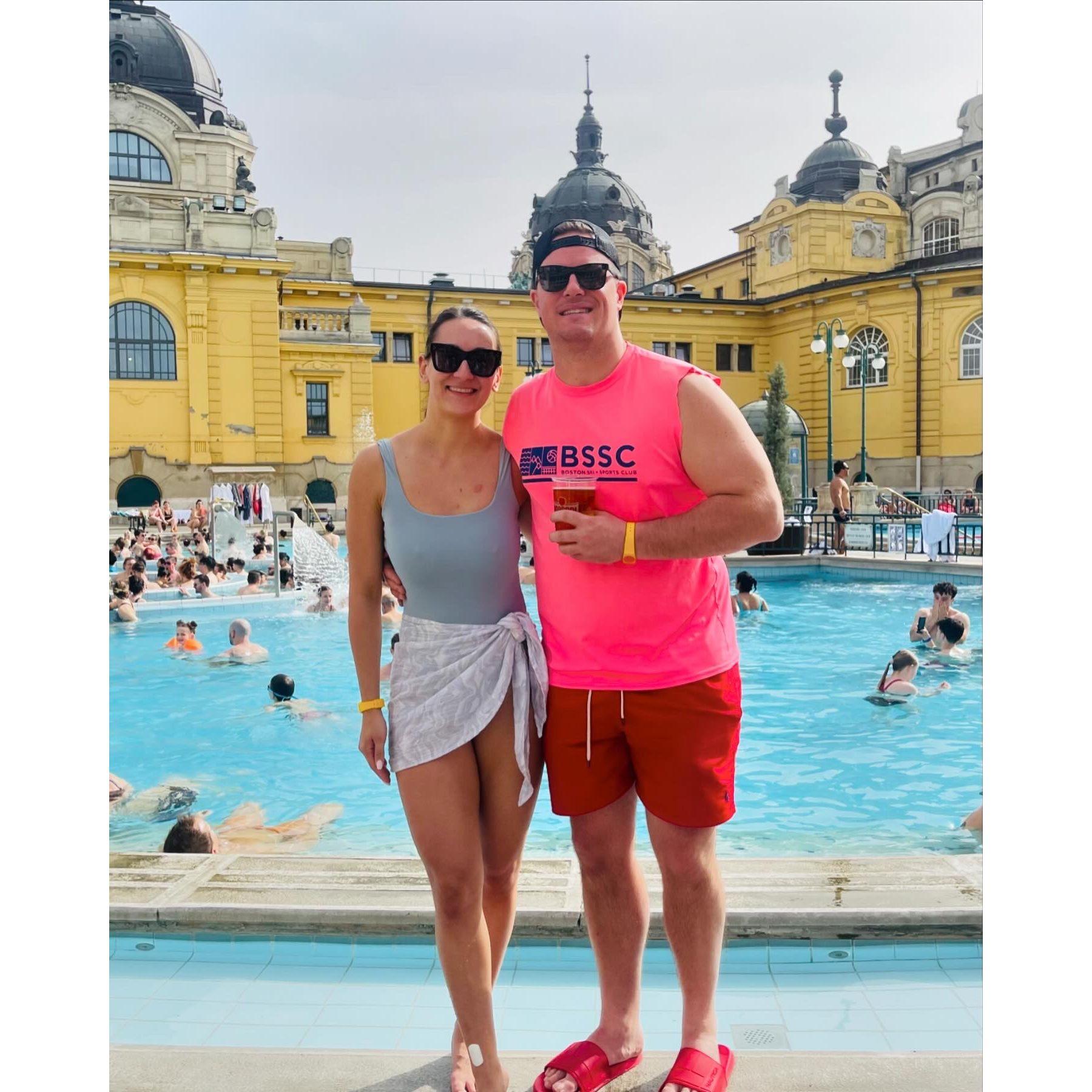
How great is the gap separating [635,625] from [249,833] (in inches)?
188

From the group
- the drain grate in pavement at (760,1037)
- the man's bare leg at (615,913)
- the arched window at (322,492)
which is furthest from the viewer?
the arched window at (322,492)

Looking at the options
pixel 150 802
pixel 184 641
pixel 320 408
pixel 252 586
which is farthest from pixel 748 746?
pixel 320 408

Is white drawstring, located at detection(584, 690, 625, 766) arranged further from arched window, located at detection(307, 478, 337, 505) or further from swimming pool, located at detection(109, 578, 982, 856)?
arched window, located at detection(307, 478, 337, 505)

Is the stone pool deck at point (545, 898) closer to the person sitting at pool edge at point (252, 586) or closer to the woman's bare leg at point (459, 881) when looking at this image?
the woman's bare leg at point (459, 881)

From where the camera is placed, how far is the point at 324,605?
15750 millimetres

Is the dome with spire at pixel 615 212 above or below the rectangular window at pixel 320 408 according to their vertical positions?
above

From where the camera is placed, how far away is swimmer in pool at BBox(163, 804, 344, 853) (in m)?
5.31

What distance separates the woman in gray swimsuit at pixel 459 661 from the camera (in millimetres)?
2602

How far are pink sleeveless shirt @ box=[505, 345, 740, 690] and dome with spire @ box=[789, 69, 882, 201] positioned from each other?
47619 mm

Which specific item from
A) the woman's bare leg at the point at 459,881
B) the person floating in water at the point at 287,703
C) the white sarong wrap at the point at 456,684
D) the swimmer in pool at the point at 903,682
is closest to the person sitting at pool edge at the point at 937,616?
the swimmer in pool at the point at 903,682

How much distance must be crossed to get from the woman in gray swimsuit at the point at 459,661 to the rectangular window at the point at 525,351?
37.1 m

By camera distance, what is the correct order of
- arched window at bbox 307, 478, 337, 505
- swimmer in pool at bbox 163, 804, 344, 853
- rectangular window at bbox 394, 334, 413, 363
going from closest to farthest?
1. swimmer in pool at bbox 163, 804, 344, 853
2. arched window at bbox 307, 478, 337, 505
3. rectangular window at bbox 394, 334, 413, 363

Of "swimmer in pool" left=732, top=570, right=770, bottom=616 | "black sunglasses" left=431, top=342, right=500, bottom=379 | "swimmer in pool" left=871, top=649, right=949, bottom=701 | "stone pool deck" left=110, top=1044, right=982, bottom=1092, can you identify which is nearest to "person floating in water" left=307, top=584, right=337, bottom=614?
"swimmer in pool" left=732, top=570, right=770, bottom=616
